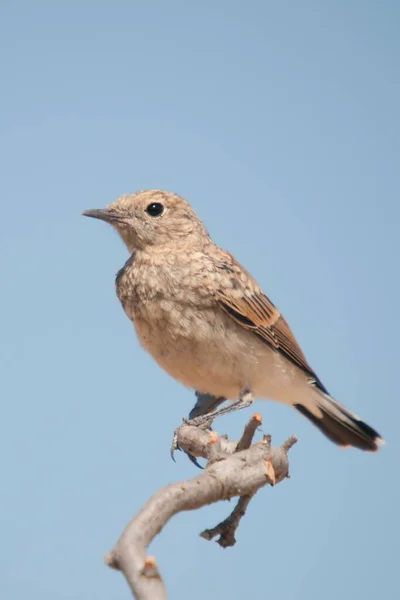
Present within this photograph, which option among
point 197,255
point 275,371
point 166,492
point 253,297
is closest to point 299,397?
point 275,371

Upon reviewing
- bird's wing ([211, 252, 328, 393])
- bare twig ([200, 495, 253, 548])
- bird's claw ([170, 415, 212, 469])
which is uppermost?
bird's wing ([211, 252, 328, 393])

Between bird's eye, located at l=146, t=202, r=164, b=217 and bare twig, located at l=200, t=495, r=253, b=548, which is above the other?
bird's eye, located at l=146, t=202, r=164, b=217

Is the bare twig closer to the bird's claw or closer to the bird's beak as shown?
the bird's claw

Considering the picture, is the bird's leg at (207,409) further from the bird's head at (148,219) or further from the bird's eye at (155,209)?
the bird's eye at (155,209)

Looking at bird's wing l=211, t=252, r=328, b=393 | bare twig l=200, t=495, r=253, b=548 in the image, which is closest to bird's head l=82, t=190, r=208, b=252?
bird's wing l=211, t=252, r=328, b=393

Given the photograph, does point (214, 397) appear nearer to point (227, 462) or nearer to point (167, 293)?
point (167, 293)

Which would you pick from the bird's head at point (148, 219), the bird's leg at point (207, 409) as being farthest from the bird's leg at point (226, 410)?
the bird's head at point (148, 219)
